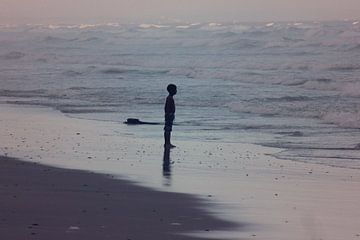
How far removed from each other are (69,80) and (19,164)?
2528 cm

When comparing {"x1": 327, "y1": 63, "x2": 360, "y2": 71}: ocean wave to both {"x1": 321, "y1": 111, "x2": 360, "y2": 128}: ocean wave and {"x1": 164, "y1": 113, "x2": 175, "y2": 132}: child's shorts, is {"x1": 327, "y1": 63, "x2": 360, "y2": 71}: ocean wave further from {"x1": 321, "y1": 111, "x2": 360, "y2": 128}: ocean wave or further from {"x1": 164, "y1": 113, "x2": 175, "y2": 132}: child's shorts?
{"x1": 164, "y1": 113, "x2": 175, "y2": 132}: child's shorts

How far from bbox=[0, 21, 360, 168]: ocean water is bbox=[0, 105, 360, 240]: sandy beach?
1.43 m

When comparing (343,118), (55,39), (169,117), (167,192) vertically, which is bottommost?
(167,192)

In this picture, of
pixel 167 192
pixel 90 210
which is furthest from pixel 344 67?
pixel 90 210

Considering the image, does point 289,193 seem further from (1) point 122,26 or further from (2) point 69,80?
(1) point 122,26

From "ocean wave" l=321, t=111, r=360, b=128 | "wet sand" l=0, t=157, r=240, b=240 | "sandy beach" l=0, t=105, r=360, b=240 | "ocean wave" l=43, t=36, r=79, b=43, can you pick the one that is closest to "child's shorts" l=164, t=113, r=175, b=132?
"sandy beach" l=0, t=105, r=360, b=240

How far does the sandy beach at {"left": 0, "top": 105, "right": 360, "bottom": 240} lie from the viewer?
336 inches

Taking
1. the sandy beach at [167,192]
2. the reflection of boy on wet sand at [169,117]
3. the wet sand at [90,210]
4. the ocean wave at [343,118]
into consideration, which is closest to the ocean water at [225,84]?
the ocean wave at [343,118]

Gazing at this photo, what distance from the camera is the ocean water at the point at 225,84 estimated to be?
18.3 meters

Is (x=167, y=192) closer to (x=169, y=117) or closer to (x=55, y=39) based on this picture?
(x=169, y=117)

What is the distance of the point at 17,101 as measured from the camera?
26562 mm

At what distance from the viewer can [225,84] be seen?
1391 inches

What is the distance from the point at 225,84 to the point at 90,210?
86.0ft

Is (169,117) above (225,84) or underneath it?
underneath
